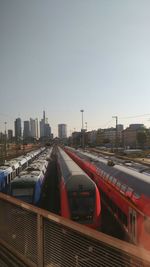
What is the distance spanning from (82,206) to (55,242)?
26.2 ft

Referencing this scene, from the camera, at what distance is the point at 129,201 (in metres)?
13.6

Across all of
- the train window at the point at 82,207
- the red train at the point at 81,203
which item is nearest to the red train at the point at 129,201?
the red train at the point at 81,203

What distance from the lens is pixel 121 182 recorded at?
1692 cm

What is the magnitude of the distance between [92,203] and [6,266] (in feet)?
24.8

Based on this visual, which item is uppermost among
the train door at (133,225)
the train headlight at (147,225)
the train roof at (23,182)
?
the train roof at (23,182)

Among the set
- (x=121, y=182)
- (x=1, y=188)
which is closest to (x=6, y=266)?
(x=121, y=182)

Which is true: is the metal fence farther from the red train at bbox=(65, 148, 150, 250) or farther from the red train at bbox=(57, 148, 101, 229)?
the red train at bbox=(57, 148, 101, 229)

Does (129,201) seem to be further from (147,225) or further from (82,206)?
(147,225)

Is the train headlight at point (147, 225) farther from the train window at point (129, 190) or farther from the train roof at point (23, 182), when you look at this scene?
the train roof at point (23, 182)

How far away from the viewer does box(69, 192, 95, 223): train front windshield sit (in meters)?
14.0

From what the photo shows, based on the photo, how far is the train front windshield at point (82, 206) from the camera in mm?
14016

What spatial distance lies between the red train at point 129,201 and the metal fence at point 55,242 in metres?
4.26

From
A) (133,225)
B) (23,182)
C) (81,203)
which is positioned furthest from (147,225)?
(23,182)

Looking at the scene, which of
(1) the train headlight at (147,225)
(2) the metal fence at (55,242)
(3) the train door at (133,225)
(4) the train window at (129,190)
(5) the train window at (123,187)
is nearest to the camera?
(2) the metal fence at (55,242)
